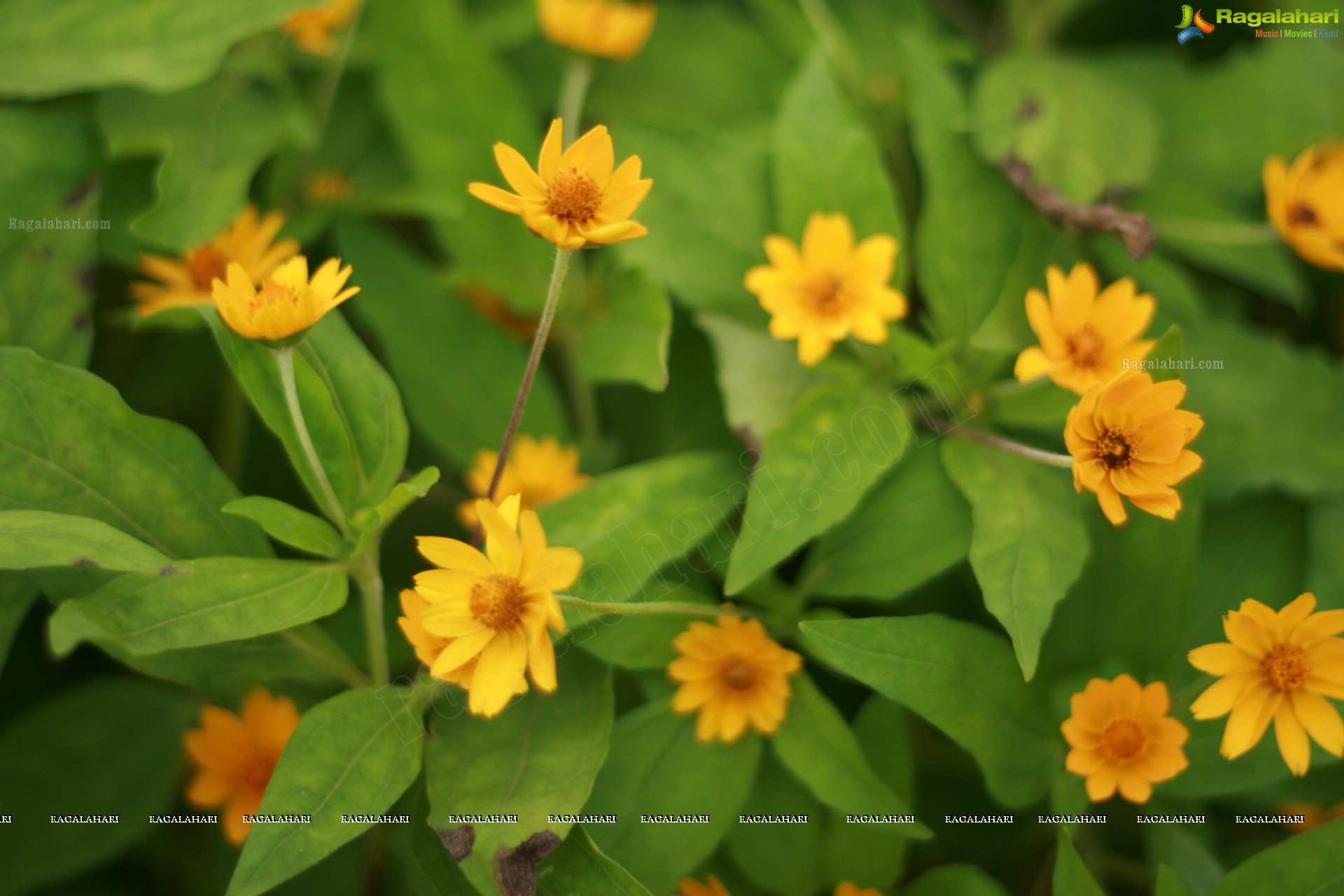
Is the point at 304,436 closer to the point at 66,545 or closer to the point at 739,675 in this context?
the point at 66,545

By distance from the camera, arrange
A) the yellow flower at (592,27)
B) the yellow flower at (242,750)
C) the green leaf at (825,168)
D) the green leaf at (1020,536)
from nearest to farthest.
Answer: the green leaf at (1020,536), the yellow flower at (242,750), the green leaf at (825,168), the yellow flower at (592,27)

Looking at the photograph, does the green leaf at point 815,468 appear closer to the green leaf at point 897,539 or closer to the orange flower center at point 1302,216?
the green leaf at point 897,539

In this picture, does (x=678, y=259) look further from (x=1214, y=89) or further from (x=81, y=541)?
(x=1214, y=89)

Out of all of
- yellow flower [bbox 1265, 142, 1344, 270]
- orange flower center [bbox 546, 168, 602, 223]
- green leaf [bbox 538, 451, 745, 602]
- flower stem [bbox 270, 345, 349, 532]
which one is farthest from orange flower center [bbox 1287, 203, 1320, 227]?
flower stem [bbox 270, 345, 349, 532]

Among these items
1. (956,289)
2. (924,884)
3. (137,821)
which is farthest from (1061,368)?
(137,821)

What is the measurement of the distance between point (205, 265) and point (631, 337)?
468mm

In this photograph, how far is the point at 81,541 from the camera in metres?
0.67

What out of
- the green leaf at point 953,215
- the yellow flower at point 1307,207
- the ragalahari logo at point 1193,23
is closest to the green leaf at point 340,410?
the green leaf at point 953,215

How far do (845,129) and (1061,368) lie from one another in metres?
0.37

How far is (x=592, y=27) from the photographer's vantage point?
110 centimetres

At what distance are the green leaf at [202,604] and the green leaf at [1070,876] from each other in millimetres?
601

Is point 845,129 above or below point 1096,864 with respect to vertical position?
above

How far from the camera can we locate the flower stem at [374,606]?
79 cm

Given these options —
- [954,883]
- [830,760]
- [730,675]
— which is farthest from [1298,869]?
[730,675]
